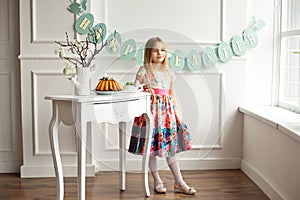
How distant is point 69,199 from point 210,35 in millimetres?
1590

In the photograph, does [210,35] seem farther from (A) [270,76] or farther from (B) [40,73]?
(B) [40,73]

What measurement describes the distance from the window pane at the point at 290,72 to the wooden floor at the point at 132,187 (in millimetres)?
651

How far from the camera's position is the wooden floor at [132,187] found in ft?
9.55

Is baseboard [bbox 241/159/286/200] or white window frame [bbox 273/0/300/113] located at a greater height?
white window frame [bbox 273/0/300/113]

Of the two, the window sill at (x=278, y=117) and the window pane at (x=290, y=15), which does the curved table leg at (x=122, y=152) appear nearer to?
the window sill at (x=278, y=117)

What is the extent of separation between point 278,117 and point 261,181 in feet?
1.44

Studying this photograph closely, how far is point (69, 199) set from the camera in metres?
2.85

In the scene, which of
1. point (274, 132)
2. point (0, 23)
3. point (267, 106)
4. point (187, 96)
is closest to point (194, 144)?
point (187, 96)

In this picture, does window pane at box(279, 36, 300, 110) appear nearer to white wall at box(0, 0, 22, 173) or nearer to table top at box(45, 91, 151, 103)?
table top at box(45, 91, 151, 103)

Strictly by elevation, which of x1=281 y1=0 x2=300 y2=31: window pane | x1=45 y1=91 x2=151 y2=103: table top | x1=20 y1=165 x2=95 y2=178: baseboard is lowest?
x1=20 y1=165 x2=95 y2=178: baseboard

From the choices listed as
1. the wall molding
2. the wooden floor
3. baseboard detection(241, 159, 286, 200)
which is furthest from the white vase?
baseboard detection(241, 159, 286, 200)

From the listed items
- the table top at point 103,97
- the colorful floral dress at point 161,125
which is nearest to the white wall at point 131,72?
the colorful floral dress at point 161,125

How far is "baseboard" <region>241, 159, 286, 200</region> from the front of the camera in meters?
2.79

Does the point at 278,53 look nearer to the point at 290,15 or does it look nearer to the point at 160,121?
the point at 290,15
